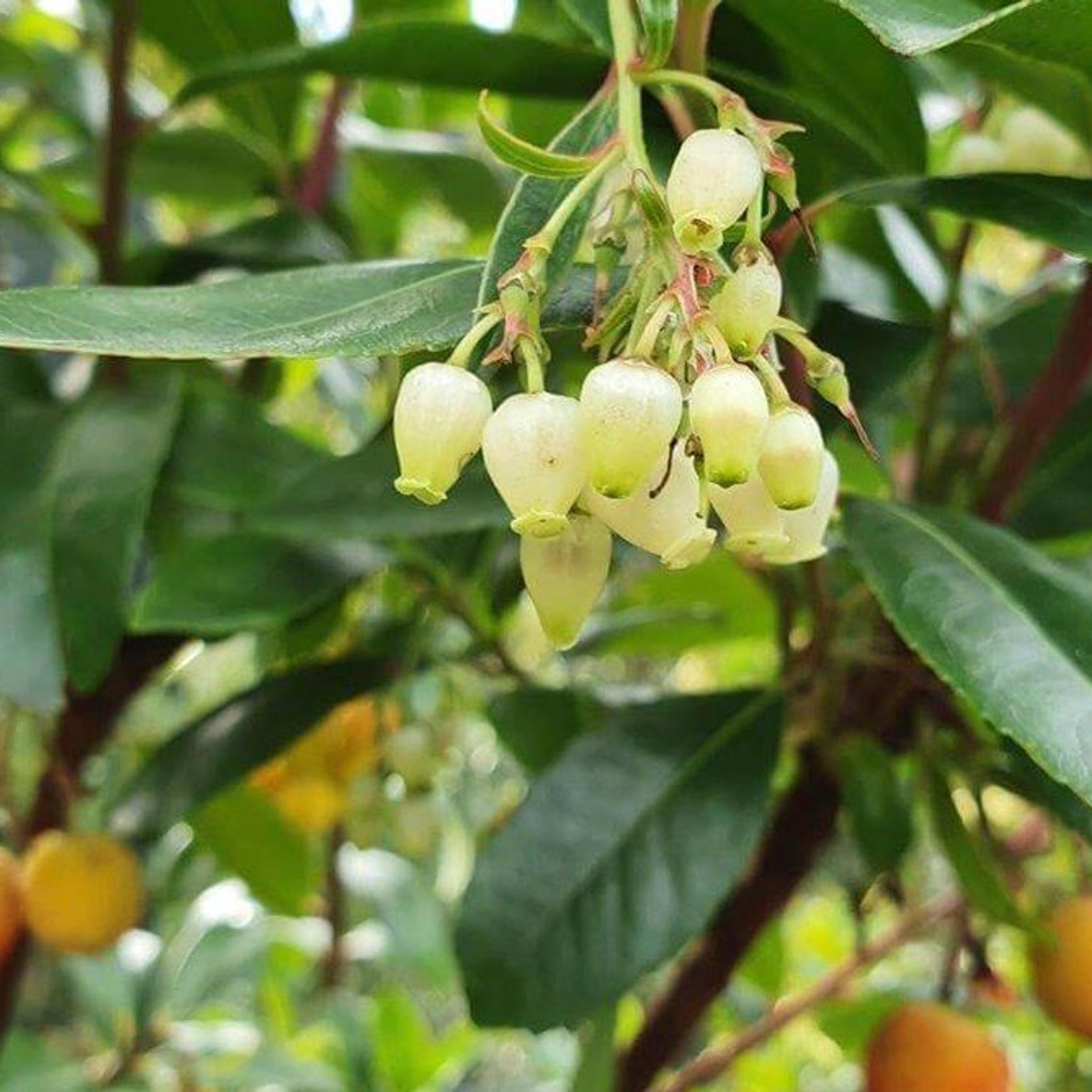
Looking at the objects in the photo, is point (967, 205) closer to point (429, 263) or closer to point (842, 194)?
point (842, 194)

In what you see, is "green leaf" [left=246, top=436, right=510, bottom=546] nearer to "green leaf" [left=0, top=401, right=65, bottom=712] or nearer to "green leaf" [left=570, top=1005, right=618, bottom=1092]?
"green leaf" [left=0, top=401, right=65, bottom=712]

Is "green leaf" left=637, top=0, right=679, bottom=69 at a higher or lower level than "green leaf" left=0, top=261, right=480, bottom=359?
higher

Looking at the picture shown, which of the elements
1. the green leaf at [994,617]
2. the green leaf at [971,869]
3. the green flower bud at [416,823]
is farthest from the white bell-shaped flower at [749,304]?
the green flower bud at [416,823]

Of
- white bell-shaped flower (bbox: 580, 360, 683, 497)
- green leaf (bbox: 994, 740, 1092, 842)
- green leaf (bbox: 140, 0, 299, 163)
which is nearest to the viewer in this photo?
white bell-shaped flower (bbox: 580, 360, 683, 497)

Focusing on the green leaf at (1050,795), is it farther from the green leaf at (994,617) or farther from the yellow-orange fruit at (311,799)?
the yellow-orange fruit at (311,799)

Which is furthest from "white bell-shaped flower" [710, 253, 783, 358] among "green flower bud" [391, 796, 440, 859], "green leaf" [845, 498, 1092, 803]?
"green flower bud" [391, 796, 440, 859]

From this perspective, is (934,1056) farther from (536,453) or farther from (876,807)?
(536,453)

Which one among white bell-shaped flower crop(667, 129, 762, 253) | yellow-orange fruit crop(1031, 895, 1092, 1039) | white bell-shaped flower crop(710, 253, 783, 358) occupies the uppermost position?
white bell-shaped flower crop(667, 129, 762, 253)

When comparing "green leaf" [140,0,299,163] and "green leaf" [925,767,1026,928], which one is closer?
"green leaf" [925,767,1026,928]

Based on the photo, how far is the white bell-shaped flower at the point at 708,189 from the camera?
373mm

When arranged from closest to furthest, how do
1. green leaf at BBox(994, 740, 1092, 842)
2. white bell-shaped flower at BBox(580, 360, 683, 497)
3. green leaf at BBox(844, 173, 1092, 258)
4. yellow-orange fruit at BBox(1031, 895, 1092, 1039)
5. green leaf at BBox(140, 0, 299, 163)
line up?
white bell-shaped flower at BBox(580, 360, 683, 497) → green leaf at BBox(844, 173, 1092, 258) → green leaf at BBox(994, 740, 1092, 842) → yellow-orange fruit at BBox(1031, 895, 1092, 1039) → green leaf at BBox(140, 0, 299, 163)

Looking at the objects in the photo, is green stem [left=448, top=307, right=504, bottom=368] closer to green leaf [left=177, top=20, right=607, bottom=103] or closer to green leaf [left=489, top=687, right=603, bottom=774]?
green leaf [left=177, top=20, right=607, bottom=103]

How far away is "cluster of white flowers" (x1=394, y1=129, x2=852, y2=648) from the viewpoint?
36cm

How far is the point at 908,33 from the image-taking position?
1.22 feet
